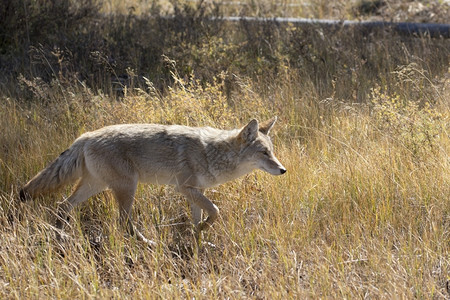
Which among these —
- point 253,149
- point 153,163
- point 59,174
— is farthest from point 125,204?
point 253,149

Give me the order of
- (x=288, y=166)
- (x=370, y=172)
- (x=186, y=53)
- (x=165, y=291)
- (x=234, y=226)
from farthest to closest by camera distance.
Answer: (x=186, y=53), (x=288, y=166), (x=370, y=172), (x=234, y=226), (x=165, y=291)

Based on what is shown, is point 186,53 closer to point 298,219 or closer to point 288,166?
point 288,166

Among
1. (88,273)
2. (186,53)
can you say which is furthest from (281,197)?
(186,53)

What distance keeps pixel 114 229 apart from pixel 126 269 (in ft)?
1.42

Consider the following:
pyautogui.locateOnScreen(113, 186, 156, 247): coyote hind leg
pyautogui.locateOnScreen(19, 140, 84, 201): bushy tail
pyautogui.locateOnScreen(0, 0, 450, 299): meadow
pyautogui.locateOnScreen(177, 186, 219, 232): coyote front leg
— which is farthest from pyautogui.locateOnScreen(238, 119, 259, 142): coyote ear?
pyautogui.locateOnScreen(19, 140, 84, 201): bushy tail

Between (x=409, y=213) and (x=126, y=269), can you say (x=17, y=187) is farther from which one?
(x=409, y=213)

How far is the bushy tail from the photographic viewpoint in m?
5.56

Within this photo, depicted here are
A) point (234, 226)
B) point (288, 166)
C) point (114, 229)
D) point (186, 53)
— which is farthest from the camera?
point (186, 53)

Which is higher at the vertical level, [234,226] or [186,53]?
[186,53]

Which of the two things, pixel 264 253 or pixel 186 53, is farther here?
pixel 186 53

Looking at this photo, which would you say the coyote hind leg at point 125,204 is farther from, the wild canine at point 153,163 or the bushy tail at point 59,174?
the bushy tail at point 59,174

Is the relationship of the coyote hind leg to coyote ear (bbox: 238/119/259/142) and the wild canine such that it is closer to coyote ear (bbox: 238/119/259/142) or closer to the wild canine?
the wild canine

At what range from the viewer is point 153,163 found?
18.6ft

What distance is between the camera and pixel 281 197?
584 centimetres
